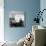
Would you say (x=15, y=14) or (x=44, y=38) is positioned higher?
(x=15, y=14)

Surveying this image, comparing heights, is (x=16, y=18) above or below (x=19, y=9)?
below

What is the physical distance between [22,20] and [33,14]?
0.52m

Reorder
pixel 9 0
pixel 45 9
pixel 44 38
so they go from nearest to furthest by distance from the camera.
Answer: pixel 44 38, pixel 45 9, pixel 9 0

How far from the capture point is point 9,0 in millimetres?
5441

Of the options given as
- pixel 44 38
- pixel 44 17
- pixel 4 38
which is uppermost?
pixel 44 17

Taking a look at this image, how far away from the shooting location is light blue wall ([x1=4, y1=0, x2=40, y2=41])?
18.0ft

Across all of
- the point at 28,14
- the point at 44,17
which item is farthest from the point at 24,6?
the point at 44,17

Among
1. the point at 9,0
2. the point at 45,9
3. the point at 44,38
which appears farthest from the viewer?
the point at 9,0

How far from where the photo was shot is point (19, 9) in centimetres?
552

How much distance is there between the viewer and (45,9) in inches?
177

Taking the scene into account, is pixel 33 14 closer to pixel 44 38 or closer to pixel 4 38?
pixel 4 38

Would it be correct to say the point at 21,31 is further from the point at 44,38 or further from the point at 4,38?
the point at 44,38

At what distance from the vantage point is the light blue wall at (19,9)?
5.47 meters

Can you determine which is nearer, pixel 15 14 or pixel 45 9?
pixel 45 9
